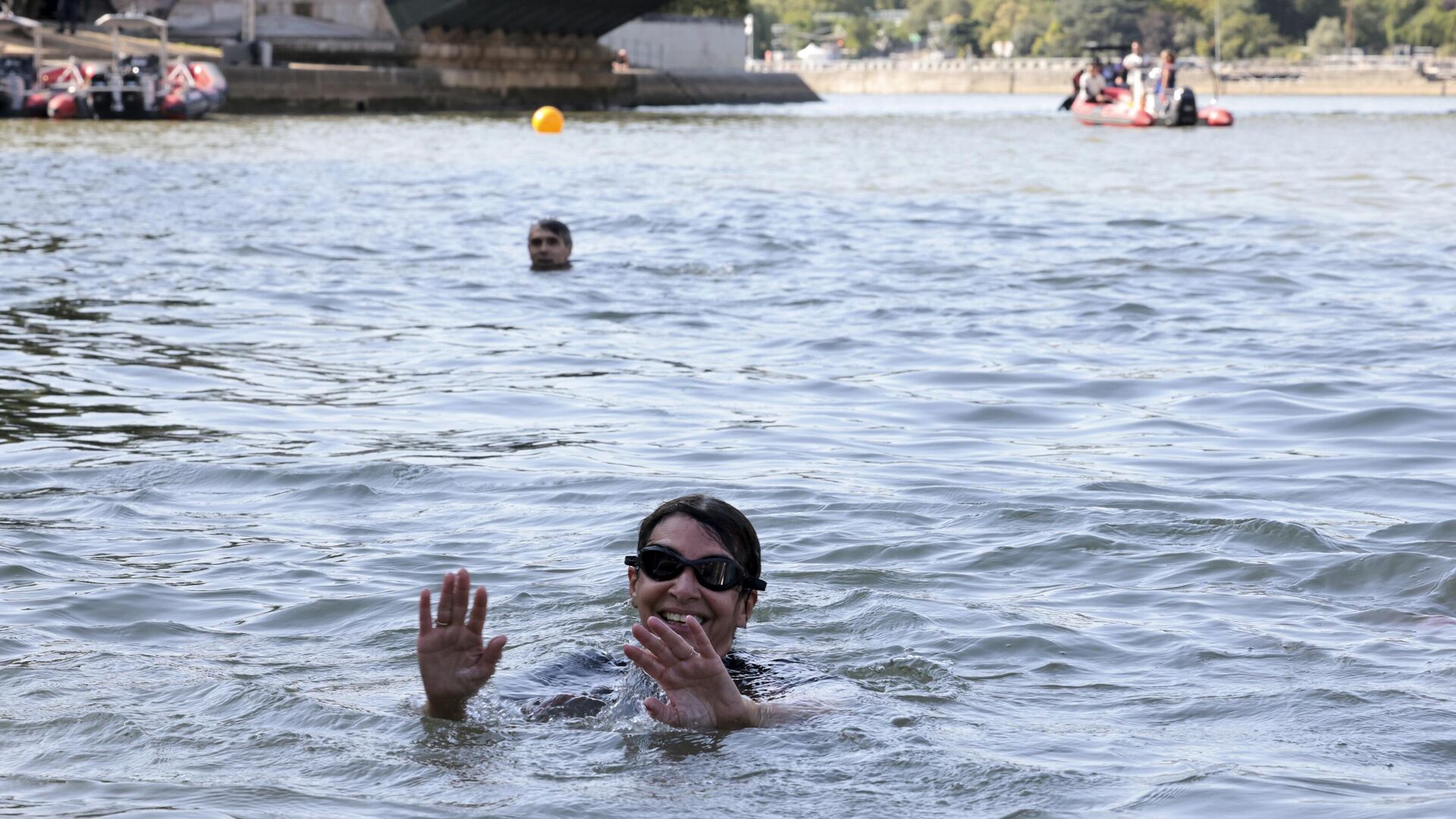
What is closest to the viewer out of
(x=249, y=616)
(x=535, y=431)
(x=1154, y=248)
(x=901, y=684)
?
(x=901, y=684)

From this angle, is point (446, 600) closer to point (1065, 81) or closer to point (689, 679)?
point (689, 679)

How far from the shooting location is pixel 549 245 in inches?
567

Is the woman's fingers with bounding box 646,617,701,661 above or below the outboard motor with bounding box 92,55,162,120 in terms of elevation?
below

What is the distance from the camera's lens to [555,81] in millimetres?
68500

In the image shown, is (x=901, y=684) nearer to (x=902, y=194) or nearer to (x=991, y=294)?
(x=991, y=294)

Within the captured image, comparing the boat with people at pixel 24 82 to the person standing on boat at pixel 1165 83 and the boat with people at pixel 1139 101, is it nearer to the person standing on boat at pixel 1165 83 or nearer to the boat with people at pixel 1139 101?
the boat with people at pixel 1139 101

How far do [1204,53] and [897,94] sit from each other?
77.2 feet

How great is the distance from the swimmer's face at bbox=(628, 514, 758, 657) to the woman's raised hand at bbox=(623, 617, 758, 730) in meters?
0.07

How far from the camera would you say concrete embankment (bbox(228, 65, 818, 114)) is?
53.2m

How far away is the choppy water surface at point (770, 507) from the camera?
4.38 m

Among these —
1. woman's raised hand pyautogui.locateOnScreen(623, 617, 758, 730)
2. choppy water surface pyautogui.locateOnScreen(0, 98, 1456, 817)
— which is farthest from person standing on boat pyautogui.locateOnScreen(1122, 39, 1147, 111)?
woman's raised hand pyautogui.locateOnScreen(623, 617, 758, 730)

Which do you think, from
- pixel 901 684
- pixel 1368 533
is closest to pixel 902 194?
pixel 1368 533

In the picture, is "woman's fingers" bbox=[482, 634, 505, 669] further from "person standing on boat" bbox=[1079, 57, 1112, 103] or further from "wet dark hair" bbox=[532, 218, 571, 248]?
"person standing on boat" bbox=[1079, 57, 1112, 103]

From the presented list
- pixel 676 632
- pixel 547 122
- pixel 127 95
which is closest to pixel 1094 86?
pixel 547 122
